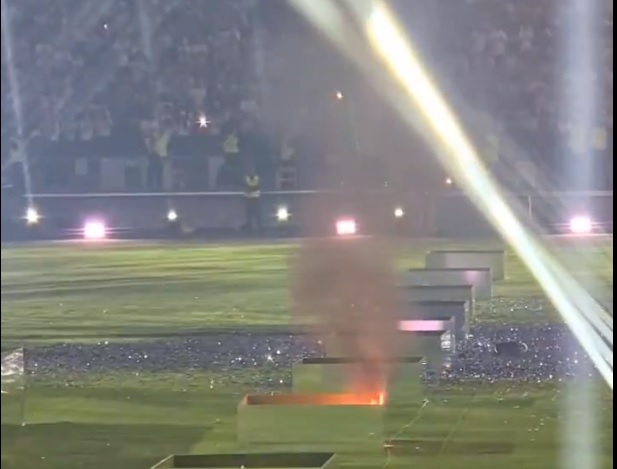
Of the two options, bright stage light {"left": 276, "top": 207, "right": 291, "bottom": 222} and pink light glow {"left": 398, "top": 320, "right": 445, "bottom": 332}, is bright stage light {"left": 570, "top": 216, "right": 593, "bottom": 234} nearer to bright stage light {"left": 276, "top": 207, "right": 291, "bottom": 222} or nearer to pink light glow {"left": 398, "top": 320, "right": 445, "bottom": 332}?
pink light glow {"left": 398, "top": 320, "right": 445, "bottom": 332}

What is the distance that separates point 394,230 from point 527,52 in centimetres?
37

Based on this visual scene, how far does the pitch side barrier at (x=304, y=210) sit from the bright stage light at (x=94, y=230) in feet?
0.05

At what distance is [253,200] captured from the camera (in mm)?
1729

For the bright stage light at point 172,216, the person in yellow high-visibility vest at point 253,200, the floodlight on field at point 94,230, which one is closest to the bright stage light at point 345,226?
the person in yellow high-visibility vest at point 253,200

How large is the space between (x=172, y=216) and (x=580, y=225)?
664 mm

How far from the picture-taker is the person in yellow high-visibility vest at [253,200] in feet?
5.52

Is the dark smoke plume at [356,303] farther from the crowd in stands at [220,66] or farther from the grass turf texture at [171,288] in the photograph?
the crowd in stands at [220,66]


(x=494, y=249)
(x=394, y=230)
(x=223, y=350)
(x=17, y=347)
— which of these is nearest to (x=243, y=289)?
(x=223, y=350)

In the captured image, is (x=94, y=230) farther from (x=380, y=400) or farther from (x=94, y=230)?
(x=380, y=400)

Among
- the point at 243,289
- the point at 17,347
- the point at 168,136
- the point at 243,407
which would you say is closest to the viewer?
the point at 17,347

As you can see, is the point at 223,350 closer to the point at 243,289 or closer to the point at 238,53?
the point at 243,289

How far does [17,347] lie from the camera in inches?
54.6

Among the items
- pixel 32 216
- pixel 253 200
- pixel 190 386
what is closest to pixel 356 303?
pixel 253 200

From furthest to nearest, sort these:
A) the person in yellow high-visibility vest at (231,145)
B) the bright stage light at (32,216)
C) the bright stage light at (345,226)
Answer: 1. the bright stage light at (345,226)
2. the person in yellow high-visibility vest at (231,145)
3. the bright stage light at (32,216)
